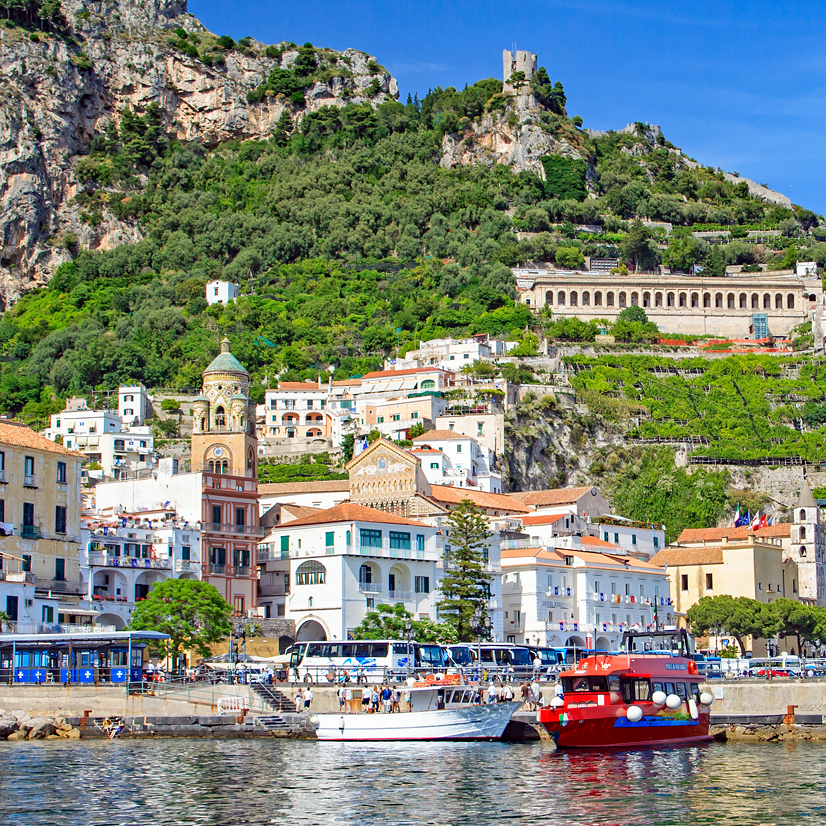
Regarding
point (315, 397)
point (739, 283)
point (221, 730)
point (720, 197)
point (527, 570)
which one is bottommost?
point (221, 730)

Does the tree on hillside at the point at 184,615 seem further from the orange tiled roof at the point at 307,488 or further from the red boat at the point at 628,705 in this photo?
the orange tiled roof at the point at 307,488

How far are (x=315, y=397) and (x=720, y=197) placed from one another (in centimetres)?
7714

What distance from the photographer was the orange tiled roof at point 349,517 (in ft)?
232

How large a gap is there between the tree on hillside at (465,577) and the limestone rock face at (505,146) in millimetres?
110799

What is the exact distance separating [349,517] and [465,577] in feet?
22.2

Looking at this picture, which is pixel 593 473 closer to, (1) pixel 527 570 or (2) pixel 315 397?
(2) pixel 315 397

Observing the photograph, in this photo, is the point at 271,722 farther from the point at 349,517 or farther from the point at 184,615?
the point at 349,517

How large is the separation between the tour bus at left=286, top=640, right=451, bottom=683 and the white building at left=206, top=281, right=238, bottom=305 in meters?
100

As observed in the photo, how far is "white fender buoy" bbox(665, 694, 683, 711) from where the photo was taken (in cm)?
4891

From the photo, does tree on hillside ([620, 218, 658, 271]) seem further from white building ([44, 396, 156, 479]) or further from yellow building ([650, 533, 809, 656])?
yellow building ([650, 533, 809, 656])

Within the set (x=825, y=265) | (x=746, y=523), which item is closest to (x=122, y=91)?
(x=825, y=265)

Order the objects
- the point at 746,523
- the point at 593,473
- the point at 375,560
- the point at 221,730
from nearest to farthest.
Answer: the point at 221,730, the point at 375,560, the point at 746,523, the point at 593,473

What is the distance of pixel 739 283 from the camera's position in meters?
150

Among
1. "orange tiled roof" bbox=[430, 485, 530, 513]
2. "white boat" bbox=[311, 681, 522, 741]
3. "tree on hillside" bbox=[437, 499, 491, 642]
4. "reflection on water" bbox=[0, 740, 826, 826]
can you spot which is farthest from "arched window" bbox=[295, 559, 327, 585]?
"reflection on water" bbox=[0, 740, 826, 826]
